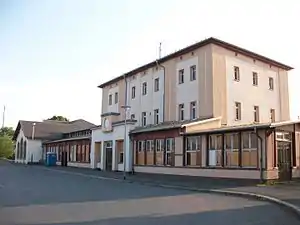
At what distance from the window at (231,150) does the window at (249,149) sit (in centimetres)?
52

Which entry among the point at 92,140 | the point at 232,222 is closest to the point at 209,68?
the point at 92,140

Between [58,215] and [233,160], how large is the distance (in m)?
16.6

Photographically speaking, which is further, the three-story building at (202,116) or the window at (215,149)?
the window at (215,149)

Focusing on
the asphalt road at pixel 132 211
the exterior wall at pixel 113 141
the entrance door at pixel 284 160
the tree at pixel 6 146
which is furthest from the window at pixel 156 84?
the tree at pixel 6 146

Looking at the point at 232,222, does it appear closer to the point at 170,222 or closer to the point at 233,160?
the point at 170,222

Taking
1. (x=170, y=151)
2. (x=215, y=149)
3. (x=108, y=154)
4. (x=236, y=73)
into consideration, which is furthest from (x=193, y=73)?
(x=108, y=154)

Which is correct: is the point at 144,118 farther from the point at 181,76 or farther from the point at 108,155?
the point at 181,76

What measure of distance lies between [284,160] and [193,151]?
643cm

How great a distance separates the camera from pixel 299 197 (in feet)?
52.2

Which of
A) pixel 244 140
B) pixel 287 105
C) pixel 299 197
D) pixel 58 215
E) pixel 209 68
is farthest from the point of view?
pixel 287 105

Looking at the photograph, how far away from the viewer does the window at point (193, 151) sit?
1130 inches

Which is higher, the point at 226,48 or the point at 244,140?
the point at 226,48

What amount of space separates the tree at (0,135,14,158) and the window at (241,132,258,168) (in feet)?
229

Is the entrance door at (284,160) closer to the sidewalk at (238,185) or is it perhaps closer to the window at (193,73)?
the sidewalk at (238,185)
